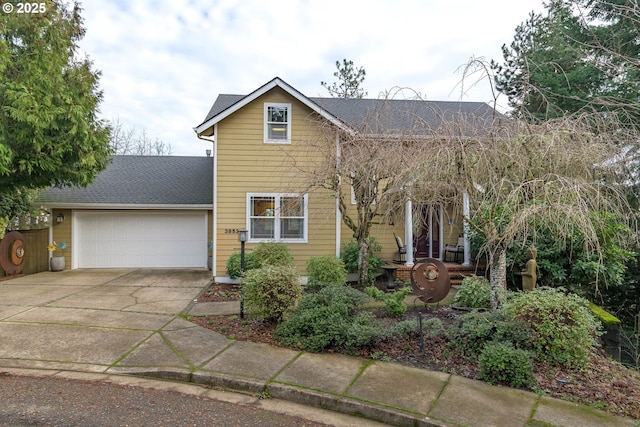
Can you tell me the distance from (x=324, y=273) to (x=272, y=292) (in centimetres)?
291

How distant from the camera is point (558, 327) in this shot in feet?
14.9

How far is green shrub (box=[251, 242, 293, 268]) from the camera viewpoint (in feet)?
29.4

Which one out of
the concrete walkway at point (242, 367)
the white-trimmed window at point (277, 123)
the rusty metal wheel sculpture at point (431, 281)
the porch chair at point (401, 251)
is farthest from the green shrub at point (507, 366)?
the white-trimmed window at point (277, 123)

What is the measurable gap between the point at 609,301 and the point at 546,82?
271 inches

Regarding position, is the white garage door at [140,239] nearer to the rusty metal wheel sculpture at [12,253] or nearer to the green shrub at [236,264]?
the rusty metal wheel sculpture at [12,253]

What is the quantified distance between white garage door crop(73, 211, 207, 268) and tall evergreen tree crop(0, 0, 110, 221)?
2.60m

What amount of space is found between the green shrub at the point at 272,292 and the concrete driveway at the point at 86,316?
1.35 meters

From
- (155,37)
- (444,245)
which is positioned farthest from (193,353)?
(155,37)

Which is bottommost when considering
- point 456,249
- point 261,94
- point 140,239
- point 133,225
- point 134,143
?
point 456,249

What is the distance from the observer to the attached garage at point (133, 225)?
1186cm

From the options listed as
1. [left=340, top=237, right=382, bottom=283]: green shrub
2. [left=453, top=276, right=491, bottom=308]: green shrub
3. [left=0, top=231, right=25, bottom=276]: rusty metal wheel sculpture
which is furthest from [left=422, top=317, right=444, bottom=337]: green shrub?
[left=0, top=231, right=25, bottom=276]: rusty metal wheel sculpture

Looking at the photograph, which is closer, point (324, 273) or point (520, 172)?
point (520, 172)

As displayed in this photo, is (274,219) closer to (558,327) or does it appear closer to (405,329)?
(405,329)

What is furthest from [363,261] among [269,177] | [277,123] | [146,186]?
[146,186]
